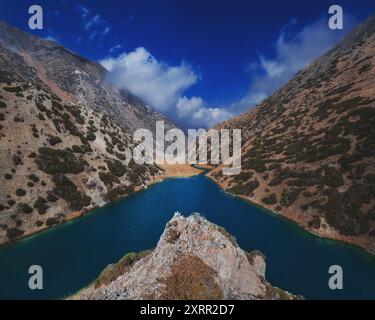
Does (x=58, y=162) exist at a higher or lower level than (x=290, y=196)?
higher

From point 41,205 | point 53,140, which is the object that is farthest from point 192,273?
point 53,140

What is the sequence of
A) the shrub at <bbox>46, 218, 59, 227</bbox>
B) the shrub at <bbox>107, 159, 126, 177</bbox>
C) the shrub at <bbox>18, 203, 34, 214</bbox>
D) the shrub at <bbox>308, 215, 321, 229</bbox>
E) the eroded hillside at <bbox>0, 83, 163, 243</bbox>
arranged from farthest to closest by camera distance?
the shrub at <bbox>107, 159, 126, 177</bbox> < the eroded hillside at <bbox>0, 83, 163, 243</bbox> < the shrub at <bbox>46, 218, 59, 227</bbox> < the shrub at <bbox>18, 203, 34, 214</bbox> < the shrub at <bbox>308, 215, 321, 229</bbox>

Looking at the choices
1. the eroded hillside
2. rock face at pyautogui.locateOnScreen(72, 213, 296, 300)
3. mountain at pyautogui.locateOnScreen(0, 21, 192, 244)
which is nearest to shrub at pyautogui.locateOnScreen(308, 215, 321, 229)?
rock face at pyautogui.locateOnScreen(72, 213, 296, 300)

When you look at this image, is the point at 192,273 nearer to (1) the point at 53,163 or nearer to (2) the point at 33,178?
(2) the point at 33,178

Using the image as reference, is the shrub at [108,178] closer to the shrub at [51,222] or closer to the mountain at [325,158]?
the shrub at [51,222]

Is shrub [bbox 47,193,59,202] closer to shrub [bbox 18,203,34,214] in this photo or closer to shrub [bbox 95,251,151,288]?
shrub [bbox 18,203,34,214]
